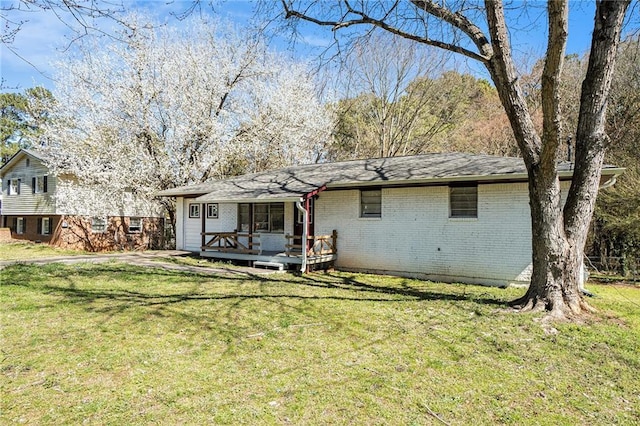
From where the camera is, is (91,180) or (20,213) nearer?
(91,180)

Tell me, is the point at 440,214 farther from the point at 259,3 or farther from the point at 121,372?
the point at 121,372

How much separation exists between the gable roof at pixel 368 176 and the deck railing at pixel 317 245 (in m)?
1.51

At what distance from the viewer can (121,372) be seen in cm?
428

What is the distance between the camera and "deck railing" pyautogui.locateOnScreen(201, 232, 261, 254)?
1380 cm

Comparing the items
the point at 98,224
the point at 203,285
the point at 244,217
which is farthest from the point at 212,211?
the point at 98,224

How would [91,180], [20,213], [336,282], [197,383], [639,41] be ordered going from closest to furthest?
1. [197,383]
2. [639,41]
3. [336,282]
4. [91,180]
5. [20,213]

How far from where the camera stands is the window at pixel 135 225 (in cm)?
2253

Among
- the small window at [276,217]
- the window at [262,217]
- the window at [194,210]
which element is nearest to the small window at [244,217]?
the window at [262,217]

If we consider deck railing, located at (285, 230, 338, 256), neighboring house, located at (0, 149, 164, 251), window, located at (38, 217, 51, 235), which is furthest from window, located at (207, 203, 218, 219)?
window, located at (38, 217, 51, 235)

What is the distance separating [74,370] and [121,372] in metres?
0.54

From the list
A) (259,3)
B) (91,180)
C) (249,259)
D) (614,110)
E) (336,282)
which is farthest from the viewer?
(91,180)

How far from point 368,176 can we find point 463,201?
2976 millimetres

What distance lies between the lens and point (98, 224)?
70.2 ft

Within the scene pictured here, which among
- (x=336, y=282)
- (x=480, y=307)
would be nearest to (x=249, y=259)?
(x=336, y=282)
